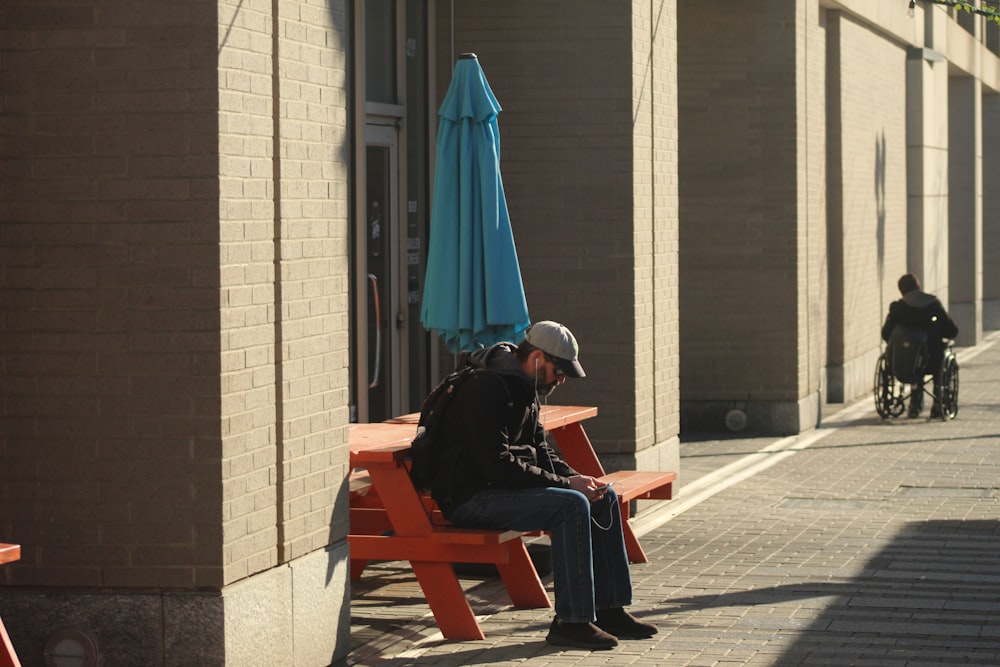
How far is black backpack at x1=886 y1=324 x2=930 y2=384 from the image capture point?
17906mm

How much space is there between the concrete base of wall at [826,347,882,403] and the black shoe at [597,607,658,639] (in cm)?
1226

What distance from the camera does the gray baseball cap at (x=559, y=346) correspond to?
7.87m

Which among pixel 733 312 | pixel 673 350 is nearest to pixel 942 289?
pixel 733 312

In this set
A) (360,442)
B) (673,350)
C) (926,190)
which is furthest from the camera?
(926,190)

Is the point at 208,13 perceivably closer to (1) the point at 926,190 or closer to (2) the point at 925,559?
(2) the point at 925,559

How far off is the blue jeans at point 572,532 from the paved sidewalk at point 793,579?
9.2 inches

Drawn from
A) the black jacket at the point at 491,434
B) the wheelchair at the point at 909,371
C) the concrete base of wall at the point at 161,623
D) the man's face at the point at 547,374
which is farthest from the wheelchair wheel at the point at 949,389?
the concrete base of wall at the point at 161,623

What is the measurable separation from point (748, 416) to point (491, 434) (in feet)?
31.0

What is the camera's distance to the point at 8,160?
6672 millimetres

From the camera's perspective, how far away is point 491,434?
780cm

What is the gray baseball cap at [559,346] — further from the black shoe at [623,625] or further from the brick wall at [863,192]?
the brick wall at [863,192]

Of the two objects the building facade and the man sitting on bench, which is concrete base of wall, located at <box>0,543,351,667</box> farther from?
Answer: the man sitting on bench

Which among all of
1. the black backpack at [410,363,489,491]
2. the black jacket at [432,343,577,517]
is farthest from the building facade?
the black jacket at [432,343,577,517]

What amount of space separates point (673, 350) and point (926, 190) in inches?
557
